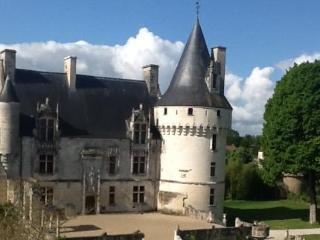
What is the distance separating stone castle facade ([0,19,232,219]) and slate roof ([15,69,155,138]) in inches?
2.5

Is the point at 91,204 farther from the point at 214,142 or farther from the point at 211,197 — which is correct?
the point at 214,142

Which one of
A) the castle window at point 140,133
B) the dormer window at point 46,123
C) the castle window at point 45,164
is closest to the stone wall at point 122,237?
the castle window at point 45,164

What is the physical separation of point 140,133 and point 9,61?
878 cm

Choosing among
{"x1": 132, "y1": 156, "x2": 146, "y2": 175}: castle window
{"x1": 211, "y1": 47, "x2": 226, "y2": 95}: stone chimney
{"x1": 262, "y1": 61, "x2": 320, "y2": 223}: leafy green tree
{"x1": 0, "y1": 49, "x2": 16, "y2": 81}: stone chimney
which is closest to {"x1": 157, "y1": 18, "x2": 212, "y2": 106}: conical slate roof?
{"x1": 211, "y1": 47, "x2": 226, "y2": 95}: stone chimney

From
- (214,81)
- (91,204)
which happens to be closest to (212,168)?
(214,81)

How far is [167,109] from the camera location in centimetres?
3275

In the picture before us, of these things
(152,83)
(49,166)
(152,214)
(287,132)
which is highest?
(152,83)

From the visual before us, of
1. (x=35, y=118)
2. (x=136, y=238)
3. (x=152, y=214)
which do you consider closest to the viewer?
(x=136, y=238)

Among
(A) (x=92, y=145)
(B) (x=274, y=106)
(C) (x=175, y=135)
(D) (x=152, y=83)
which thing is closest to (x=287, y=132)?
(B) (x=274, y=106)

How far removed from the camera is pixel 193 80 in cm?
3281

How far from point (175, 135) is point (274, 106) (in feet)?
22.0

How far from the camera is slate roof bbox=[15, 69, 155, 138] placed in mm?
30797

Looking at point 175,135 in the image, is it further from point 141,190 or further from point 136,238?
point 136,238

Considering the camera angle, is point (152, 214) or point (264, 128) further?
point (264, 128)
